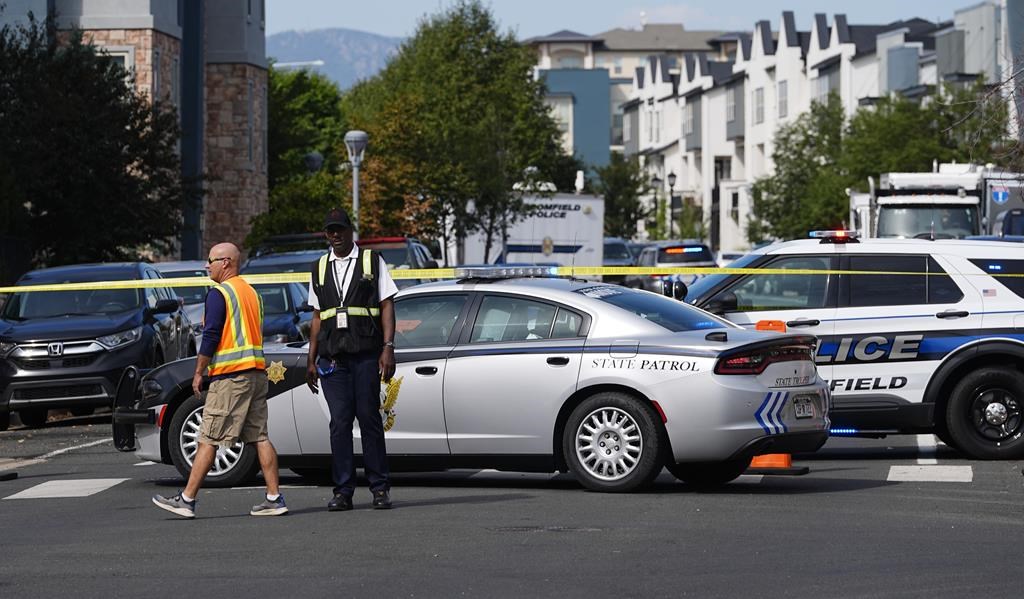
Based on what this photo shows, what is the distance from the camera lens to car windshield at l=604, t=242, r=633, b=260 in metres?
53.2

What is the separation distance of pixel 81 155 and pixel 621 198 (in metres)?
71.7

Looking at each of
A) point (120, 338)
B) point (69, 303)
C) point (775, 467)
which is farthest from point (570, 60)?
point (775, 467)

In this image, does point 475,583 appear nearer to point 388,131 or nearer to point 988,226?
Answer: point 988,226

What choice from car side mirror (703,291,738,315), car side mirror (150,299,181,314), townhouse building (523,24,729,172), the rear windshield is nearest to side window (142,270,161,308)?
car side mirror (150,299,181,314)

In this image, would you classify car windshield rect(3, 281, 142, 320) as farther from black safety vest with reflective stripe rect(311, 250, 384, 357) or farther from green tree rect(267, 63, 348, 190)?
green tree rect(267, 63, 348, 190)

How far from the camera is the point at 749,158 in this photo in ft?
339

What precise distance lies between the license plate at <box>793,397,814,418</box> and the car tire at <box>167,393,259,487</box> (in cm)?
371

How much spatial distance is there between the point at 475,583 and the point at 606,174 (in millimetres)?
92702

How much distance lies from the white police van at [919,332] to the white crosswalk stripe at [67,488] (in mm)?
4932

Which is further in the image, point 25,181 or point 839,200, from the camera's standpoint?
point 839,200

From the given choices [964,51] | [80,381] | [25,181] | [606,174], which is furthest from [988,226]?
[606,174]

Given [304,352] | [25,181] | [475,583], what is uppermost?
[25,181]

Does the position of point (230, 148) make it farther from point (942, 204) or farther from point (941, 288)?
point (941, 288)

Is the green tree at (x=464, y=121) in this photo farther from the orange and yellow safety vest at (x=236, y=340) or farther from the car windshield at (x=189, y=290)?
the orange and yellow safety vest at (x=236, y=340)
